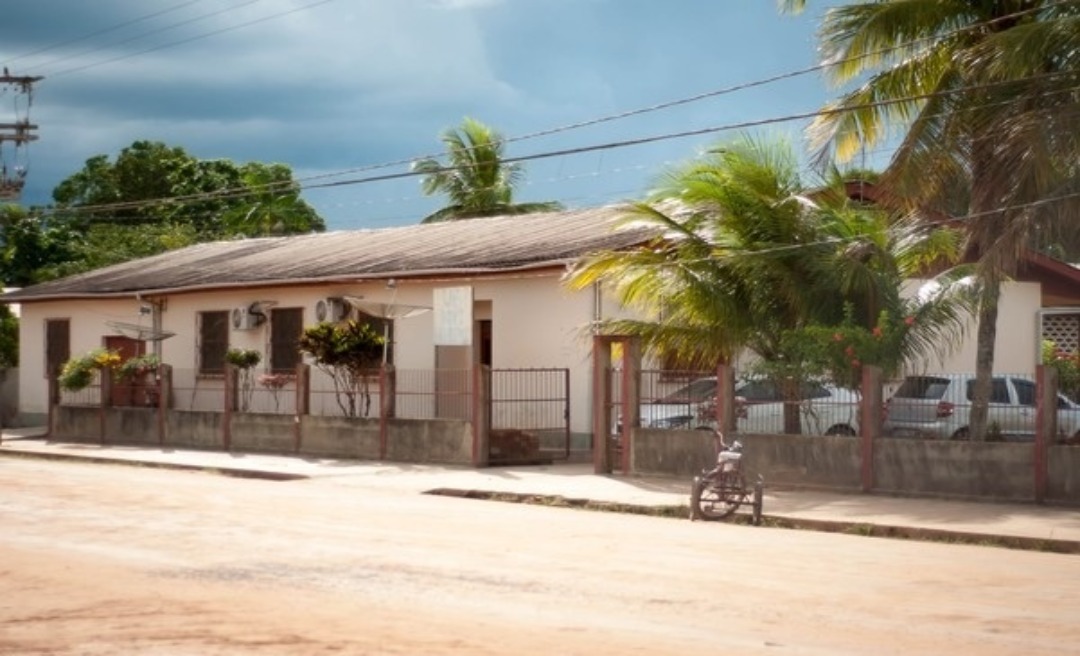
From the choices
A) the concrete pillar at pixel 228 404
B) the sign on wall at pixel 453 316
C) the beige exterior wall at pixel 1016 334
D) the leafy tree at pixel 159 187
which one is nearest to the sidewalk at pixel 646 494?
the concrete pillar at pixel 228 404

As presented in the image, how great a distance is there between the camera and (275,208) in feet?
194

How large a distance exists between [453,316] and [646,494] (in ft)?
27.8

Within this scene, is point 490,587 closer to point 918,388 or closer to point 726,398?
point 918,388

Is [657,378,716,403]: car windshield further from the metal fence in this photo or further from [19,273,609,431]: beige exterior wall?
[19,273,609,431]: beige exterior wall

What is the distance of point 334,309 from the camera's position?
31.8 meters

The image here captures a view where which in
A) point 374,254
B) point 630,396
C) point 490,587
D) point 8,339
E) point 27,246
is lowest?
point 490,587

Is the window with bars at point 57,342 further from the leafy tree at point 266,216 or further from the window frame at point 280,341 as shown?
the leafy tree at point 266,216

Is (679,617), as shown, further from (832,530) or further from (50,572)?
(832,530)

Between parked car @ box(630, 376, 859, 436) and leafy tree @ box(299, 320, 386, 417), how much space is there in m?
7.35

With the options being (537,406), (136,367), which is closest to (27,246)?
(136,367)

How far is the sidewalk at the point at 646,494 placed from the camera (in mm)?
16906

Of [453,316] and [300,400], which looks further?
[300,400]

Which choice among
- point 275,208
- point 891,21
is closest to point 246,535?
point 891,21

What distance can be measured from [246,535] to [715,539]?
474cm
